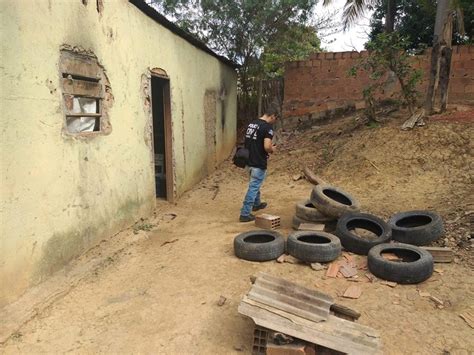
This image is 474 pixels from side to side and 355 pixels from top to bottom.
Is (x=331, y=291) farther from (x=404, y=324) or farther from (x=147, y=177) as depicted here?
(x=147, y=177)

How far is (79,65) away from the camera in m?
4.63

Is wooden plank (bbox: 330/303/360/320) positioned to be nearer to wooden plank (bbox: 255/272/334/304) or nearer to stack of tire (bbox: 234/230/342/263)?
wooden plank (bbox: 255/272/334/304)

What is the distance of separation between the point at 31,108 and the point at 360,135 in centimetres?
773

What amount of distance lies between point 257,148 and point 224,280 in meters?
2.48

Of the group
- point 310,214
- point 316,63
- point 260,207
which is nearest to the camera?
point 310,214

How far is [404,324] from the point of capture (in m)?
3.46

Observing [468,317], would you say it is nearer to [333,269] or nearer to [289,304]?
[333,269]

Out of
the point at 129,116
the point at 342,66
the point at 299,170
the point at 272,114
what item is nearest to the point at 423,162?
the point at 299,170

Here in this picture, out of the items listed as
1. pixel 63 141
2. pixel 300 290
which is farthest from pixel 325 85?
pixel 300 290

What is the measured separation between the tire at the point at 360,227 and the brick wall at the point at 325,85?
23.0 ft

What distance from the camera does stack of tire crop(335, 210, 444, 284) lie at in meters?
4.15

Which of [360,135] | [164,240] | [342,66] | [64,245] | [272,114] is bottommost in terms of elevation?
[164,240]

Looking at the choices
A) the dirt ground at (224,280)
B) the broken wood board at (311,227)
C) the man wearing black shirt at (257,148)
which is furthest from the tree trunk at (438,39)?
the broken wood board at (311,227)

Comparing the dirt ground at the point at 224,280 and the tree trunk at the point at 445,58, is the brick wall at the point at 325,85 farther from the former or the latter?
the dirt ground at the point at 224,280
